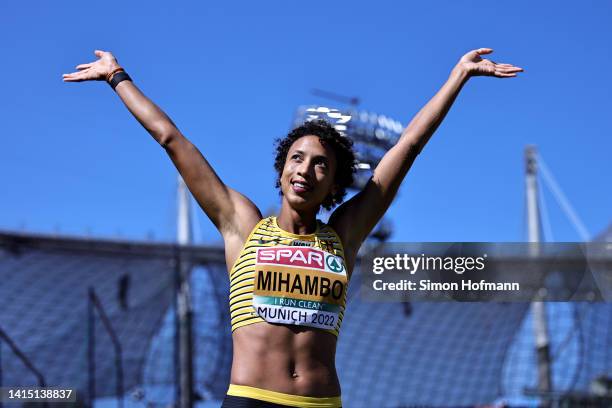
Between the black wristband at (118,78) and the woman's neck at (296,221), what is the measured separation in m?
0.89

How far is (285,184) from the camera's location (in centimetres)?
385

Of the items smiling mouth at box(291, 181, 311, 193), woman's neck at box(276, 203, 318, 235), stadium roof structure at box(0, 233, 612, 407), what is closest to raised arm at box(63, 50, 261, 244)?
woman's neck at box(276, 203, 318, 235)

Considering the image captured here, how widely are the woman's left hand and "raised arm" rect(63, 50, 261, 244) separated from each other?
1.16 m

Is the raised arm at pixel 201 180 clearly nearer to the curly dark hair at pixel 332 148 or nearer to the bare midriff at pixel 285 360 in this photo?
the curly dark hair at pixel 332 148

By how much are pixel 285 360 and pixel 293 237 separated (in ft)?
1.65

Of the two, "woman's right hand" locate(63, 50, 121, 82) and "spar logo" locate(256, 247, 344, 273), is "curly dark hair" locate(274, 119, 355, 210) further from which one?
"woman's right hand" locate(63, 50, 121, 82)

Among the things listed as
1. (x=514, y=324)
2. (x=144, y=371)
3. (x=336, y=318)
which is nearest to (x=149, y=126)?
(x=336, y=318)

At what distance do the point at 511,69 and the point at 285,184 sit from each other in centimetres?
120

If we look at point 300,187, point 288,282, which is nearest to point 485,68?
point 300,187

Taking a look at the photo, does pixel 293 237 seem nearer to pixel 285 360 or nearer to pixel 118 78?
pixel 285 360

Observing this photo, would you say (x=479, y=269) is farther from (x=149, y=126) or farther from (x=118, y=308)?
(x=118, y=308)

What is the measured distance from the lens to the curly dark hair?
13.1ft

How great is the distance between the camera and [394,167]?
4.05 m

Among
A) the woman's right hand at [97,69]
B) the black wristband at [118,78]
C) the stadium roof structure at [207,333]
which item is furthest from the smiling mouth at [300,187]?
the stadium roof structure at [207,333]
